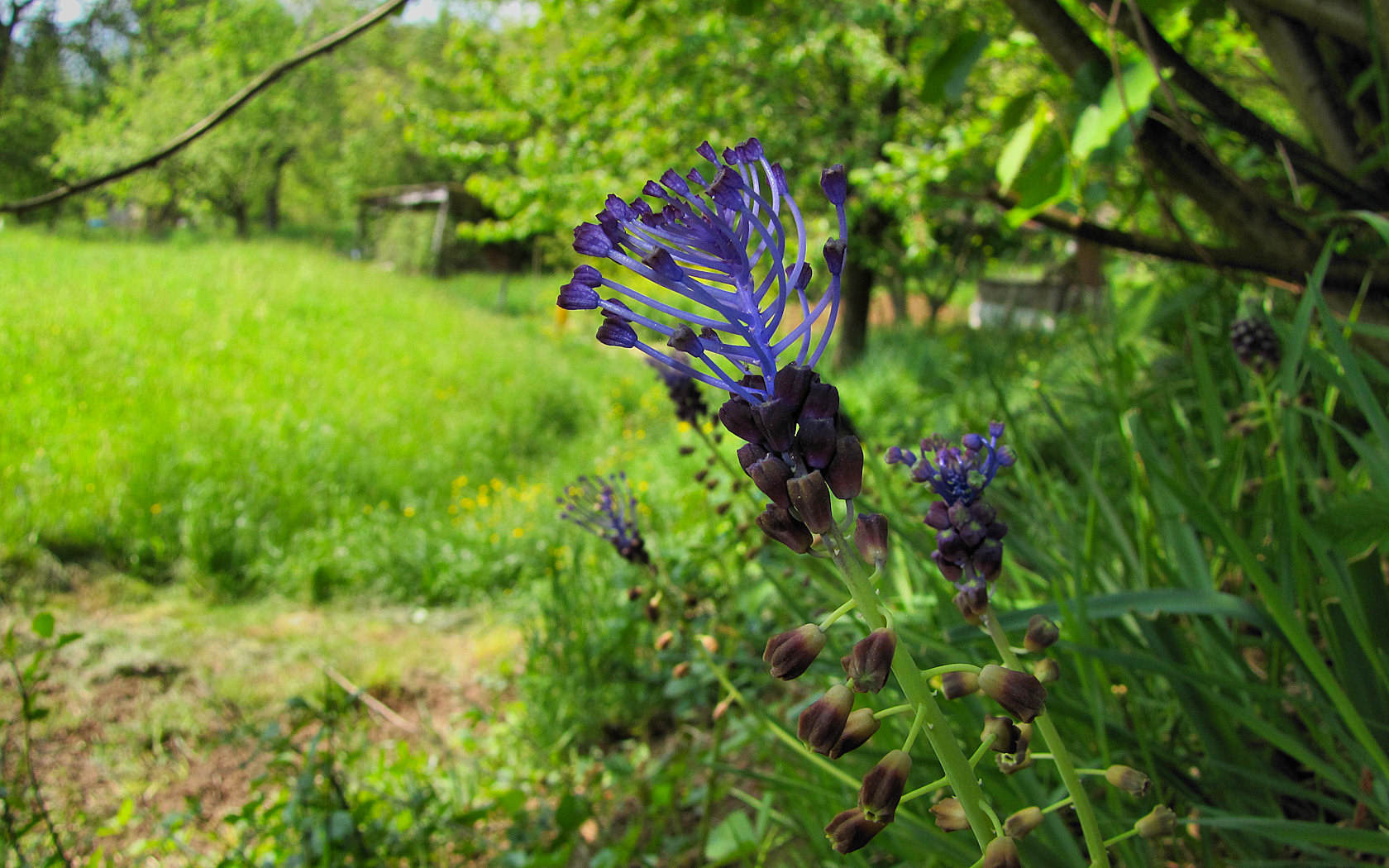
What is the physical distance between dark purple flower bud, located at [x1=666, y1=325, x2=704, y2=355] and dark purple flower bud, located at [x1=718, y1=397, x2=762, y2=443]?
3 cm

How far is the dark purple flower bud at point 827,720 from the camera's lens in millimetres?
432

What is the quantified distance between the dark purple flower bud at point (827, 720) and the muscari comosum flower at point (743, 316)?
0.28 ft

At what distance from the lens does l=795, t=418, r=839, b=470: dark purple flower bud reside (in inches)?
17.3

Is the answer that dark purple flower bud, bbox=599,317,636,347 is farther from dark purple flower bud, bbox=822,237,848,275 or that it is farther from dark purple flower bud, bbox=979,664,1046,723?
dark purple flower bud, bbox=979,664,1046,723

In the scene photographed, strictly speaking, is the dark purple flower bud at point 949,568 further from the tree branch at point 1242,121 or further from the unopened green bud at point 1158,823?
the tree branch at point 1242,121

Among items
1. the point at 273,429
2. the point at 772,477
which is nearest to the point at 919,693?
the point at 772,477

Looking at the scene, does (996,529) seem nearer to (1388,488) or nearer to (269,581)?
(1388,488)

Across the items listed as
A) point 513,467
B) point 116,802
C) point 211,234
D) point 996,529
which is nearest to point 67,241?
point 211,234

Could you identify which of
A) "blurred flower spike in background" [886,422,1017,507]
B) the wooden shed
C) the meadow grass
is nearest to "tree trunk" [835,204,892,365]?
the meadow grass

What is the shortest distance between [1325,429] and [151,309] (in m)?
9.01

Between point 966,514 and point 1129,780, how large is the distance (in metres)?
0.21

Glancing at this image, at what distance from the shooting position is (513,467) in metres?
A: 6.36

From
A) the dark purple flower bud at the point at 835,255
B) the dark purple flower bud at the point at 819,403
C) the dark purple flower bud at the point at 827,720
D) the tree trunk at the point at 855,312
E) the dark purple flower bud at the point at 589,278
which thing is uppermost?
the dark purple flower bud at the point at 835,255

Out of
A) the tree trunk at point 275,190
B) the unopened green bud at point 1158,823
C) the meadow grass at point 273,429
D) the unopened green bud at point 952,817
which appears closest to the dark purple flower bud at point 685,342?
the unopened green bud at point 952,817
